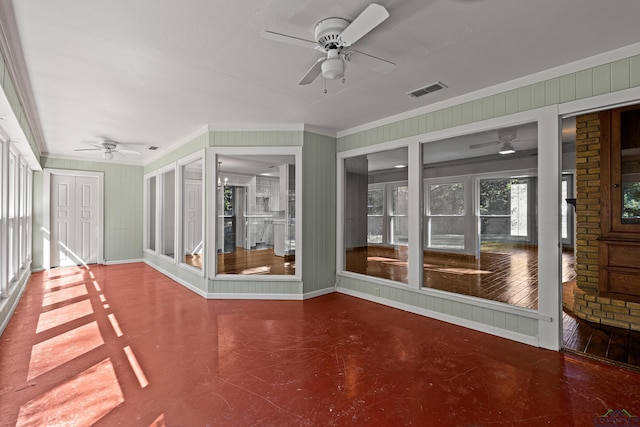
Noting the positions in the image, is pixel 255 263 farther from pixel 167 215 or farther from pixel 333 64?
pixel 333 64

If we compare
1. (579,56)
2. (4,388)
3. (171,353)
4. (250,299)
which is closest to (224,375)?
(171,353)

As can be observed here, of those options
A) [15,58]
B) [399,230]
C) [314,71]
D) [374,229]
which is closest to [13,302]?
[15,58]

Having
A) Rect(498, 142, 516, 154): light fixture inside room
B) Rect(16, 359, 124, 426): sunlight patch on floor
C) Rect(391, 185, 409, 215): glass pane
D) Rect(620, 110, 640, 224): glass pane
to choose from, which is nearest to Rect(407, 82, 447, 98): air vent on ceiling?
Rect(498, 142, 516, 154): light fixture inside room

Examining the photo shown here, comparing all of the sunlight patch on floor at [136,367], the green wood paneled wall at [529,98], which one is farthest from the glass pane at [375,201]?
the sunlight patch on floor at [136,367]

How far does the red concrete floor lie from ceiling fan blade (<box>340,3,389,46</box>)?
7.91 ft

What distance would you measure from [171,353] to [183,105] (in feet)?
9.19

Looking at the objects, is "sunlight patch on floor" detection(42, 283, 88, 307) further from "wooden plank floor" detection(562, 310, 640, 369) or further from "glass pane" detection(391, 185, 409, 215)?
"wooden plank floor" detection(562, 310, 640, 369)

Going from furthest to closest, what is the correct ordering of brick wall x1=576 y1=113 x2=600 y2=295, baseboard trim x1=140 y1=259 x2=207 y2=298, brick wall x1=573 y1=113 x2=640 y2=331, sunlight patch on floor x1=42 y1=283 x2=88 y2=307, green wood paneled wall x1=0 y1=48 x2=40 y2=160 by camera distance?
baseboard trim x1=140 y1=259 x2=207 y2=298 → sunlight patch on floor x1=42 y1=283 x2=88 y2=307 → brick wall x1=576 y1=113 x2=600 y2=295 → brick wall x1=573 y1=113 x2=640 y2=331 → green wood paneled wall x1=0 y1=48 x2=40 y2=160

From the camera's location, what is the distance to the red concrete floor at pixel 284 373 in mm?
2004

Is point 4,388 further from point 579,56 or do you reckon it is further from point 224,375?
point 579,56

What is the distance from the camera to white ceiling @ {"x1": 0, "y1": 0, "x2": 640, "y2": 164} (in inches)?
80.3

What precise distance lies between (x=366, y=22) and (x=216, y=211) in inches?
141

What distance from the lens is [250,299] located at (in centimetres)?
456

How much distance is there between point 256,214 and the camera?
4.96 m
